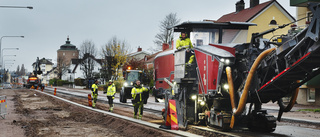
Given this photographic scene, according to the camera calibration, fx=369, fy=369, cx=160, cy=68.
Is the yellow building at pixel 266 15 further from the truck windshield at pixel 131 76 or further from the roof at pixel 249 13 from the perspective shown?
the truck windshield at pixel 131 76

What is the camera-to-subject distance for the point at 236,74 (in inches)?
461

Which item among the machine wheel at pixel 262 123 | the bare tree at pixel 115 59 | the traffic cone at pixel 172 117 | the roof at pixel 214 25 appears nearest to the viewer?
the machine wheel at pixel 262 123

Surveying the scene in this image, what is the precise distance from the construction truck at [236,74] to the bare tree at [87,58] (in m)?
67.9

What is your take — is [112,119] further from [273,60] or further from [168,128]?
[273,60]

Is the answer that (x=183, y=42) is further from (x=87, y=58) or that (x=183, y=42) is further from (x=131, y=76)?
(x=87, y=58)

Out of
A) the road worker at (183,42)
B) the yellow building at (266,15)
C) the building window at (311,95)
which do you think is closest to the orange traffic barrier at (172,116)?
the road worker at (183,42)

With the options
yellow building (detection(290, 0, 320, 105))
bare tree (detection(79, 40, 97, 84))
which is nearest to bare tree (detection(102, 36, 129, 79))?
bare tree (detection(79, 40, 97, 84))

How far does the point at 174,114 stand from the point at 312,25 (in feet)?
21.9

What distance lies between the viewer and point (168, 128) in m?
13.4

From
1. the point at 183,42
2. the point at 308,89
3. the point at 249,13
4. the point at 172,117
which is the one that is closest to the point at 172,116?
the point at 172,117

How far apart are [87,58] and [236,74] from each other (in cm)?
7488

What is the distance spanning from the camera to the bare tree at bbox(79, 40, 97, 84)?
270 ft

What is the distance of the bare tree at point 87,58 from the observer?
3243 inches

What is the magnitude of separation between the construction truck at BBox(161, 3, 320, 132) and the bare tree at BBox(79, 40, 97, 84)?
223 feet
